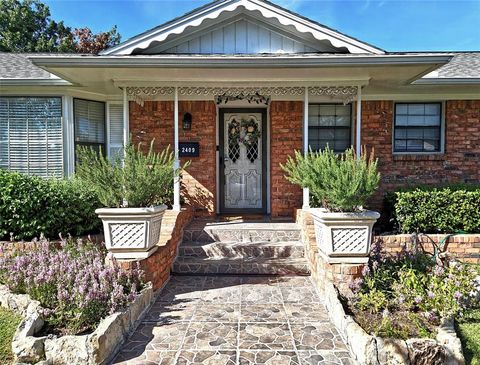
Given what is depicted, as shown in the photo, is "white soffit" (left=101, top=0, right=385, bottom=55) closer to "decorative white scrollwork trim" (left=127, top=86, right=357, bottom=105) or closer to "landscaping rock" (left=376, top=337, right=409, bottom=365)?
"decorative white scrollwork trim" (left=127, top=86, right=357, bottom=105)

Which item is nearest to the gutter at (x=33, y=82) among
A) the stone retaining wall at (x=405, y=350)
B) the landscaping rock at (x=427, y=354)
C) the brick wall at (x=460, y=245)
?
the stone retaining wall at (x=405, y=350)

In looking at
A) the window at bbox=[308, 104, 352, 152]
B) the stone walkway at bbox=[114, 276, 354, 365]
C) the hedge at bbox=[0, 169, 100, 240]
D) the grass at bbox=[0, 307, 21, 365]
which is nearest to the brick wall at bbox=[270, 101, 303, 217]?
the window at bbox=[308, 104, 352, 152]

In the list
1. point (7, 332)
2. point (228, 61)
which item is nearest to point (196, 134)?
point (228, 61)

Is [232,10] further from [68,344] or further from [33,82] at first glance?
[68,344]

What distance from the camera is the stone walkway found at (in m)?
3.24

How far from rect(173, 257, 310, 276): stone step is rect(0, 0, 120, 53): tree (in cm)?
2113

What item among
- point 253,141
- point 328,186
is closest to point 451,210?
point 328,186

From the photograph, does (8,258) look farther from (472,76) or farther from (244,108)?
(472,76)

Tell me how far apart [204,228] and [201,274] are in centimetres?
115

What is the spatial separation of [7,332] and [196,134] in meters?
5.20

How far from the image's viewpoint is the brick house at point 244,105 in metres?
6.23

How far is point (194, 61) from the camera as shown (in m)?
5.68

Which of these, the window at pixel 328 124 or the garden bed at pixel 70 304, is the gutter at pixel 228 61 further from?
the garden bed at pixel 70 304

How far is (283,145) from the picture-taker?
7793 mm
